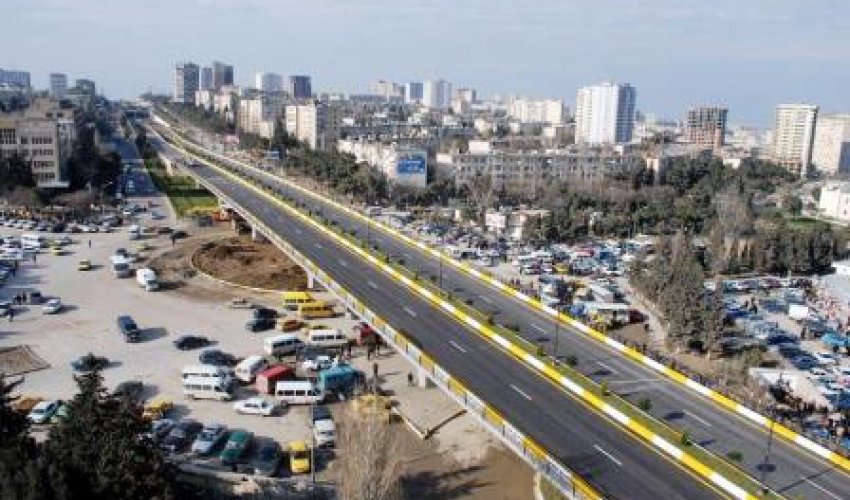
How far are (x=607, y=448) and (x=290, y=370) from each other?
14781mm

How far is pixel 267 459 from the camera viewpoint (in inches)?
900

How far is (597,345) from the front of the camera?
27.6 metres

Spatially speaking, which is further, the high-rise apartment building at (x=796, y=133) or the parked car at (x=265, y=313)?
the high-rise apartment building at (x=796, y=133)

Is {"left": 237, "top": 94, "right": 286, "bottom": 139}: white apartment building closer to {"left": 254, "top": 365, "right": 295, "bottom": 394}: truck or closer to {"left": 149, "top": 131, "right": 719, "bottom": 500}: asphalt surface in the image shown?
{"left": 149, "top": 131, "right": 719, "bottom": 500}: asphalt surface

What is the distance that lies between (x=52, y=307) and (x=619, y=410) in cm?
3086

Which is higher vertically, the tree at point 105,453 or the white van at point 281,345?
the tree at point 105,453

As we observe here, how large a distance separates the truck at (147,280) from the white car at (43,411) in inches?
679

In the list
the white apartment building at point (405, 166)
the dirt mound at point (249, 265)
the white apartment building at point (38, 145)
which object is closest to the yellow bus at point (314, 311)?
the dirt mound at point (249, 265)

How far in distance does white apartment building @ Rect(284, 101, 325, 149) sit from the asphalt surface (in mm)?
88085

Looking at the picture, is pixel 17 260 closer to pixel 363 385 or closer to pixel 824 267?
pixel 363 385

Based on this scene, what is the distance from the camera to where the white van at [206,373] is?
28.4 m

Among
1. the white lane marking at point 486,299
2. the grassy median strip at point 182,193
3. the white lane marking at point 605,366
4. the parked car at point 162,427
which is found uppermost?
the white lane marking at point 605,366

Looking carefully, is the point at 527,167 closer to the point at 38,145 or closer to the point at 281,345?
the point at 38,145

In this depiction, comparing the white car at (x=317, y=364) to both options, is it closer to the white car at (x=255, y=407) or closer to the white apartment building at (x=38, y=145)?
the white car at (x=255, y=407)
